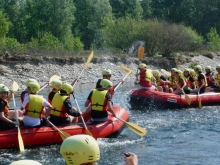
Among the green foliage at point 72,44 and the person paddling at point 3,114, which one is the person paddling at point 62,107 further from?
the green foliage at point 72,44

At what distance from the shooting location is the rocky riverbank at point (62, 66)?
26.6 meters

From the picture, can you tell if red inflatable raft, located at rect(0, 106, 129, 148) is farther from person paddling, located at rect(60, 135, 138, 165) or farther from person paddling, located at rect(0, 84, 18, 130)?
person paddling, located at rect(60, 135, 138, 165)

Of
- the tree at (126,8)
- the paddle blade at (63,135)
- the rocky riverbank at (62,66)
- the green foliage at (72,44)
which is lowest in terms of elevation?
the rocky riverbank at (62,66)

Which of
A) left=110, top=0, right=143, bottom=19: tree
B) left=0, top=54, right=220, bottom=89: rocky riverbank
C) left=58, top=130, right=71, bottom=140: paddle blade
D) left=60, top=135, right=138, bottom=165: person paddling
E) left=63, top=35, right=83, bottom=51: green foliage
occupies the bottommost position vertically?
left=0, top=54, right=220, bottom=89: rocky riverbank

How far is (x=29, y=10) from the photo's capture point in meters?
55.1

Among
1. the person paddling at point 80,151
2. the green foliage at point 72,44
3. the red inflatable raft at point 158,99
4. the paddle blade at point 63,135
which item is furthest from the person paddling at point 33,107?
the green foliage at point 72,44

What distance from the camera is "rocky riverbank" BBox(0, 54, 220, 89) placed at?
26552 mm

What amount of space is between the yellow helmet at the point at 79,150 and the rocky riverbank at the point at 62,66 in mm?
21907

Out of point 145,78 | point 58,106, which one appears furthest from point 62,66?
point 58,106

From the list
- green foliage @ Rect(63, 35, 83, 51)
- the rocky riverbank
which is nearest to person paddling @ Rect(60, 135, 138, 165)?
the rocky riverbank

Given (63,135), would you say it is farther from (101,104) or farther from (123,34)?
(123,34)

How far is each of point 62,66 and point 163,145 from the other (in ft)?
66.6

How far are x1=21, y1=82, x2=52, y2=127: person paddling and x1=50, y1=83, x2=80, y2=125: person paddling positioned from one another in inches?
11.1

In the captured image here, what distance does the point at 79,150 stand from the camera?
3.37 metres
